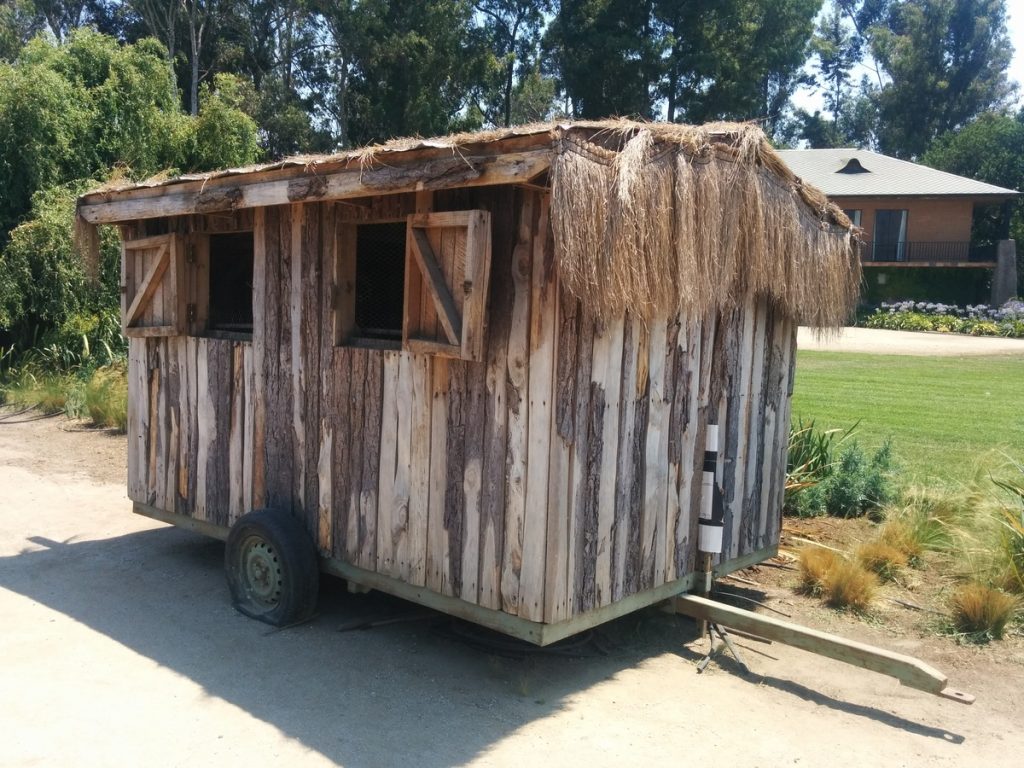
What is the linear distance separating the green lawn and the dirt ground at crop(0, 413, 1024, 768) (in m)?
3.35

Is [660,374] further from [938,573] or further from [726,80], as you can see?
[726,80]

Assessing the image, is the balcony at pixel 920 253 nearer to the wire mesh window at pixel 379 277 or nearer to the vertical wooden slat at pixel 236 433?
the wire mesh window at pixel 379 277

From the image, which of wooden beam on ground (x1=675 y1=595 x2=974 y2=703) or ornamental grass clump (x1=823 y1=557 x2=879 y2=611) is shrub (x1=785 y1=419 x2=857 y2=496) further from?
wooden beam on ground (x1=675 y1=595 x2=974 y2=703)

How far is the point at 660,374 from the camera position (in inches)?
199

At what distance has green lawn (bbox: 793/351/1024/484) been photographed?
965cm

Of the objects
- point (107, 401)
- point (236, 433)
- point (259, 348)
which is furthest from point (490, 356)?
point (107, 401)

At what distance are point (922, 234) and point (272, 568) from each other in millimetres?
35859

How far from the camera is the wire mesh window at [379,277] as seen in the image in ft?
18.9

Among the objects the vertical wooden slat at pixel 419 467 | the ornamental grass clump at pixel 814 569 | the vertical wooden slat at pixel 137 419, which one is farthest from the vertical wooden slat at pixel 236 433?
the ornamental grass clump at pixel 814 569

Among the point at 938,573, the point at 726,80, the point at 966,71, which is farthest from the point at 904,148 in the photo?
the point at 938,573

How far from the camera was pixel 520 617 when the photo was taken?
459 centimetres

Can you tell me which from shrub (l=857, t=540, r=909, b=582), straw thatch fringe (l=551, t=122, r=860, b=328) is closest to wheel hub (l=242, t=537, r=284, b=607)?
straw thatch fringe (l=551, t=122, r=860, b=328)

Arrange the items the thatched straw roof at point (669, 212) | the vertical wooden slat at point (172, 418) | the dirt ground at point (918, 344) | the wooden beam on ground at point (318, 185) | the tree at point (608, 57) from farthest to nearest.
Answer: the tree at point (608, 57) < the dirt ground at point (918, 344) < the vertical wooden slat at point (172, 418) < the wooden beam on ground at point (318, 185) < the thatched straw roof at point (669, 212)

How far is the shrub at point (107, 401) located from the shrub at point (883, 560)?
Answer: 31.0ft
